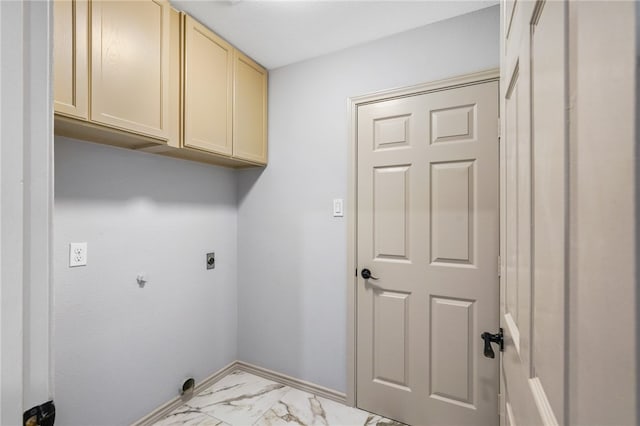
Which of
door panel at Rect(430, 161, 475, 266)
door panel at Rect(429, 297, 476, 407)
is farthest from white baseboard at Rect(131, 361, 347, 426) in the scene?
door panel at Rect(430, 161, 475, 266)

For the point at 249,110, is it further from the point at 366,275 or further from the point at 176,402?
the point at 176,402

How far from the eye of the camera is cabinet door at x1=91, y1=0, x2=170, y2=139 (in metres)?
1.29

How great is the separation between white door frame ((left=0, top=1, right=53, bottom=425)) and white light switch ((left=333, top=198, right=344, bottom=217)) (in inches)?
66.3

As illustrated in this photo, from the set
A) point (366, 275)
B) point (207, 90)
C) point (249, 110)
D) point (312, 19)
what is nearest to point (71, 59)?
point (207, 90)

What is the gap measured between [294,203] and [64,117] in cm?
138

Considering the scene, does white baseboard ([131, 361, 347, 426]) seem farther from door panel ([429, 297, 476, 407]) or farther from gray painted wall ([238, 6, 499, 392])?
door panel ([429, 297, 476, 407])

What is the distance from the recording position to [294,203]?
2.24m

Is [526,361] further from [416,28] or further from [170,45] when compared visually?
[170,45]

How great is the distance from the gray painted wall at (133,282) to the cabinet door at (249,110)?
0.36 meters

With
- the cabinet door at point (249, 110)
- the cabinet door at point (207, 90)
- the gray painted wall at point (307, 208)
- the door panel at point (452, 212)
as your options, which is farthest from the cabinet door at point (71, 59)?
the door panel at point (452, 212)

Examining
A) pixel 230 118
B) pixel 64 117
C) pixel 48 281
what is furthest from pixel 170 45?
pixel 48 281

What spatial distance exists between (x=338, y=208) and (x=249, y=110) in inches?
38.6

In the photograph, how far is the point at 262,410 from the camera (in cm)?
193

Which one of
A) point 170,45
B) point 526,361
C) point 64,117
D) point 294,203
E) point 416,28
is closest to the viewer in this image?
point 526,361
